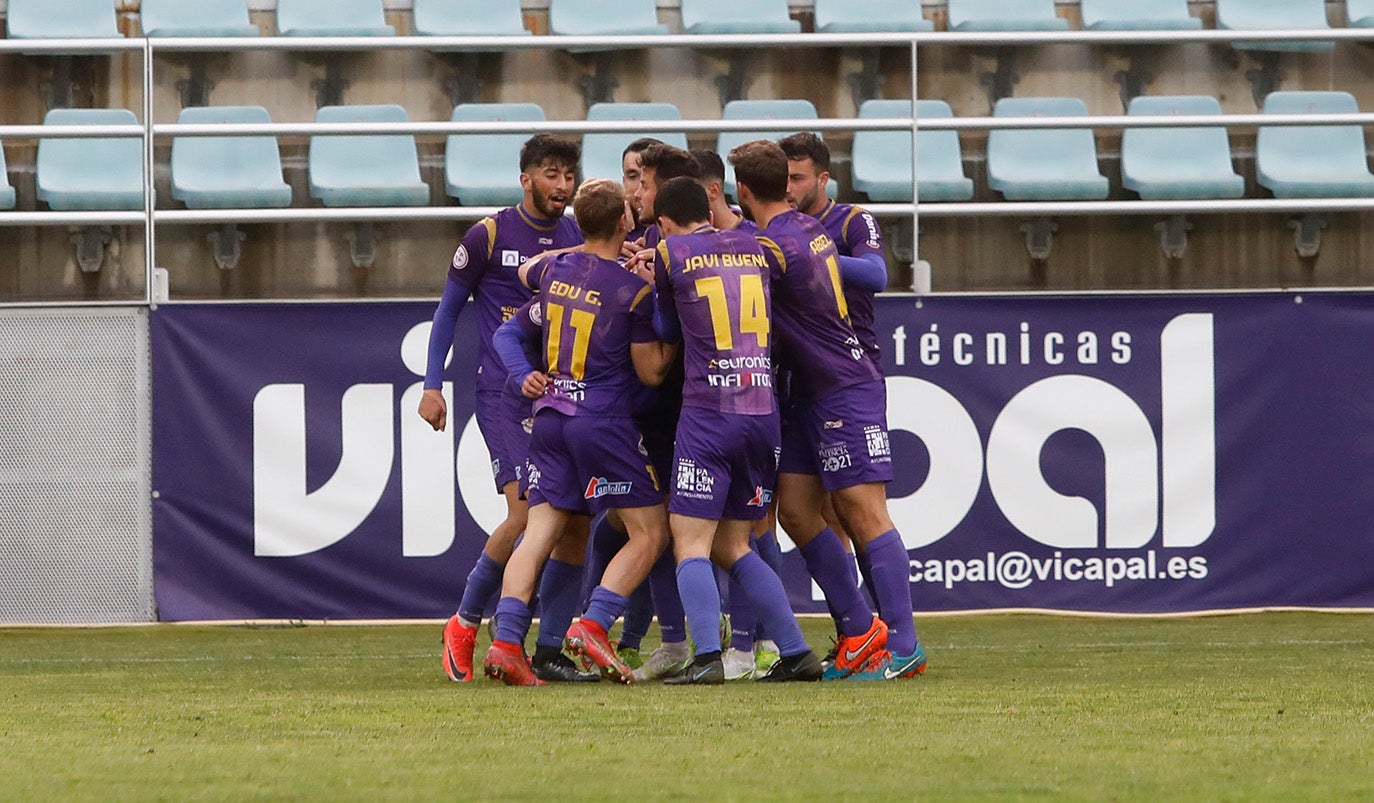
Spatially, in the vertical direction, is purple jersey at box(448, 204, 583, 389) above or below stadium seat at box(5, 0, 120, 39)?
below

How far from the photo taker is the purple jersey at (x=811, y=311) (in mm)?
6238

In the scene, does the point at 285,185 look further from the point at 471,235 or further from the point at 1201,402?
the point at 1201,402

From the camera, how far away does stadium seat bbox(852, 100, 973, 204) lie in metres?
10.1

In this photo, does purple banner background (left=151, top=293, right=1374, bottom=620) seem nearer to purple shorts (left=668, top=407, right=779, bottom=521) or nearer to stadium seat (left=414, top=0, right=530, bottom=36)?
stadium seat (left=414, top=0, right=530, bottom=36)

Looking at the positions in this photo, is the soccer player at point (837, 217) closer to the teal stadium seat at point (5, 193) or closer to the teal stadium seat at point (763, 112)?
the teal stadium seat at point (763, 112)

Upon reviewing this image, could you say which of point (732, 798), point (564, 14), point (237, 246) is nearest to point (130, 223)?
point (237, 246)

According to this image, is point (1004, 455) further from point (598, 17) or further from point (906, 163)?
point (598, 17)

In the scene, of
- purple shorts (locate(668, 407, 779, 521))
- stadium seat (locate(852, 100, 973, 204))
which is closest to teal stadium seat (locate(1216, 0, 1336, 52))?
stadium seat (locate(852, 100, 973, 204))

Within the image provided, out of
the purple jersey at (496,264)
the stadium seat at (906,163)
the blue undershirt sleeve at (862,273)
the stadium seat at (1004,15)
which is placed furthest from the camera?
the stadium seat at (1004,15)

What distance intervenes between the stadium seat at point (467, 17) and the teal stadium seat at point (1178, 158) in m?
3.36

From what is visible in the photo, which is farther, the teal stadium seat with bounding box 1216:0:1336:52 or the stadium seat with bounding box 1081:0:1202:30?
the teal stadium seat with bounding box 1216:0:1336:52

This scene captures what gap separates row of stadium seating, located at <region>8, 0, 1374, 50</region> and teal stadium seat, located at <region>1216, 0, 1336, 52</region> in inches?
0.7

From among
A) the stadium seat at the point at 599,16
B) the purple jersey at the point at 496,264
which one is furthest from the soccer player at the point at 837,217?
the stadium seat at the point at 599,16

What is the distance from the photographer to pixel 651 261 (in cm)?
622
